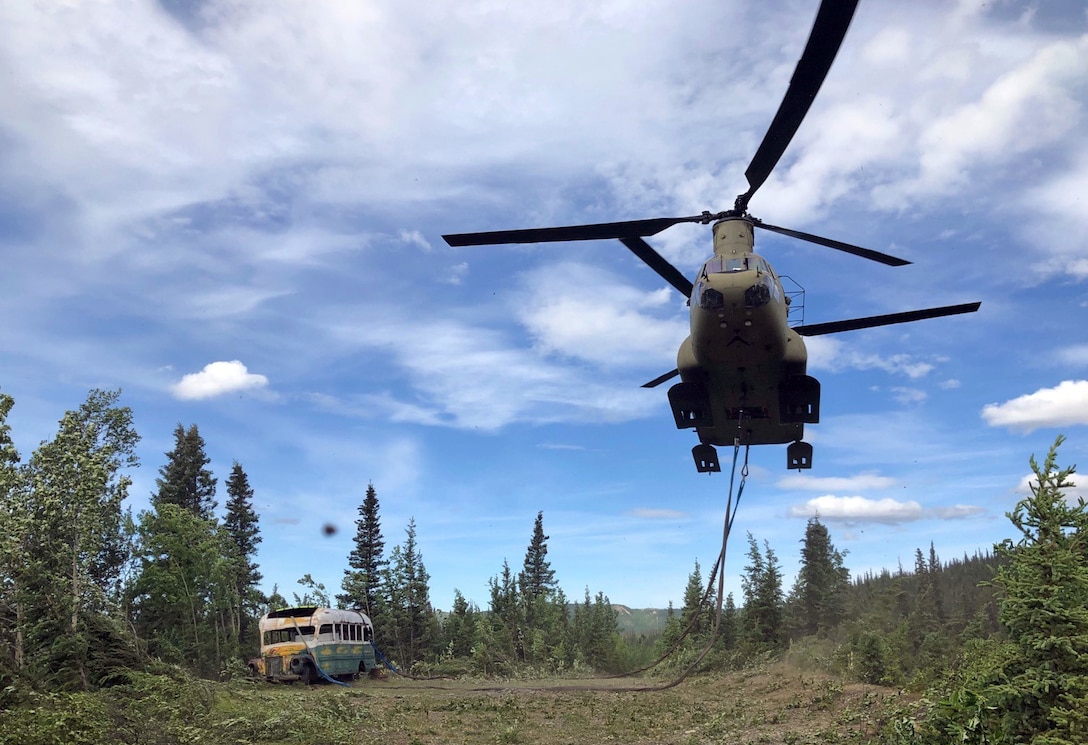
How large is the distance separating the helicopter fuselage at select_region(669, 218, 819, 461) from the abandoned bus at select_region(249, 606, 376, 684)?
19.9 m

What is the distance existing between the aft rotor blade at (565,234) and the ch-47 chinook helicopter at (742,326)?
0.01 metres

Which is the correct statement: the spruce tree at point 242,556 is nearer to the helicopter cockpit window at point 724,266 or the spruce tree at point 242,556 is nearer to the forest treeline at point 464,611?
the forest treeline at point 464,611

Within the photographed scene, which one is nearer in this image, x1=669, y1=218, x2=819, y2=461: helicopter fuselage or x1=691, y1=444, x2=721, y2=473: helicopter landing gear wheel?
x1=669, y1=218, x2=819, y2=461: helicopter fuselage

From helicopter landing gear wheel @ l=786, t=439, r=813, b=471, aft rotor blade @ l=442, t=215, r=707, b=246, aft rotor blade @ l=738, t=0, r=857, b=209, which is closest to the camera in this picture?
aft rotor blade @ l=738, t=0, r=857, b=209

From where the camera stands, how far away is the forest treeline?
7832 mm

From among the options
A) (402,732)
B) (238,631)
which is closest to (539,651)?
(238,631)

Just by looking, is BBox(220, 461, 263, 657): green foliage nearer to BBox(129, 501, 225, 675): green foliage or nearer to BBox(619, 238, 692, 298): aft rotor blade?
BBox(129, 501, 225, 675): green foliage

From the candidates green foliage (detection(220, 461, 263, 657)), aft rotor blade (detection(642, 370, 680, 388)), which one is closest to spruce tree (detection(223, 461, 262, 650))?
green foliage (detection(220, 461, 263, 657))

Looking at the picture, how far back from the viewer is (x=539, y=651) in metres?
55.2

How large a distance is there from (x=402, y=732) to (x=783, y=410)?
10.9 meters

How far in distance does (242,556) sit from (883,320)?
1967 inches

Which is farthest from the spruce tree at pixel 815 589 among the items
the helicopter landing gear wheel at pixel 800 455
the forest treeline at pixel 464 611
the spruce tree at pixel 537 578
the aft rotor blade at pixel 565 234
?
the aft rotor blade at pixel 565 234

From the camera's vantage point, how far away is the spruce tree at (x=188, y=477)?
4944 cm

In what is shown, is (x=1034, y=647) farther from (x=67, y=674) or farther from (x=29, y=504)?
(x=29, y=504)
